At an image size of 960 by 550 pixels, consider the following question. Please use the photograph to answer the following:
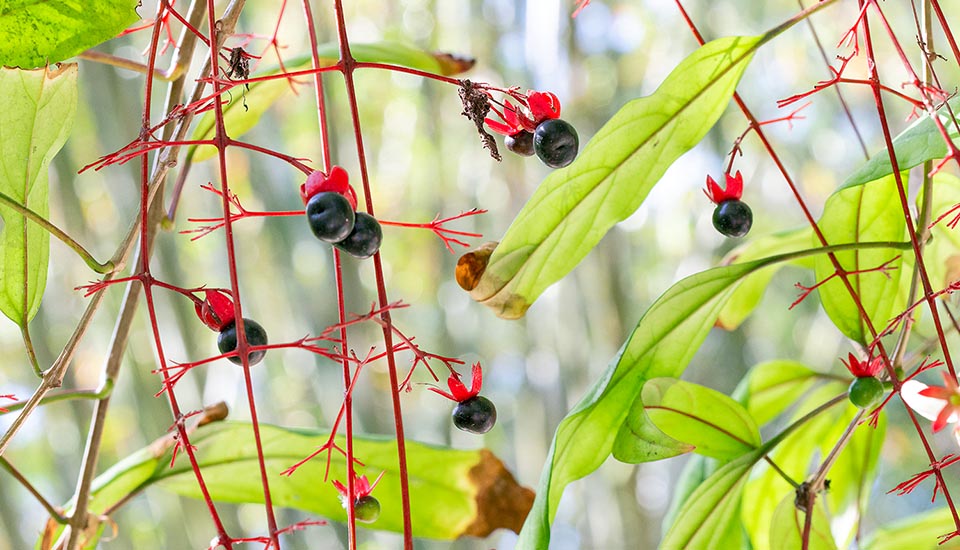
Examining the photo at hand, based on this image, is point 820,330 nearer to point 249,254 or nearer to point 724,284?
point 249,254

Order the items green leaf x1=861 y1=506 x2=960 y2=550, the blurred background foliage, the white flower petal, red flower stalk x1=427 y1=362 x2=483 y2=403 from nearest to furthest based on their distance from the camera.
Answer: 1. the white flower petal
2. red flower stalk x1=427 y1=362 x2=483 y2=403
3. green leaf x1=861 y1=506 x2=960 y2=550
4. the blurred background foliage

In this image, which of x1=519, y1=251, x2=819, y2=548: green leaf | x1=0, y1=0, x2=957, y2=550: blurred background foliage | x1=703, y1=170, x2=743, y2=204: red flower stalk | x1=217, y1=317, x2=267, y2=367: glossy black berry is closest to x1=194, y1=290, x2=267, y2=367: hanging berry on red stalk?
x1=217, y1=317, x2=267, y2=367: glossy black berry

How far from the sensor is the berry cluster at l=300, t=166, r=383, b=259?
0.93ft

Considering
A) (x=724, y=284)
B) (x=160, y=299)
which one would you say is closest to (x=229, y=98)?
(x=724, y=284)

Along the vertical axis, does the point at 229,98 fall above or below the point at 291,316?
below

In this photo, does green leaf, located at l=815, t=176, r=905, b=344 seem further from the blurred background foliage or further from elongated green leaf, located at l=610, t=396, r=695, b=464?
the blurred background foliage

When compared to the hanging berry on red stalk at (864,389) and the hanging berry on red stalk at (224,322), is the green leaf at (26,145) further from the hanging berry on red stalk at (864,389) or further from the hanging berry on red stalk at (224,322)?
the hanging berry on red stalk at (864,389)

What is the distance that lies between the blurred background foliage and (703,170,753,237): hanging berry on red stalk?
0.70m

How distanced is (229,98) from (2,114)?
0.38 ft

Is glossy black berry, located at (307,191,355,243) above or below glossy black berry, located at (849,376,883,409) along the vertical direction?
below

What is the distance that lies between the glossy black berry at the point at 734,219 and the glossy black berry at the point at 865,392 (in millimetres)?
84

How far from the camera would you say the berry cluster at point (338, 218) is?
28cm

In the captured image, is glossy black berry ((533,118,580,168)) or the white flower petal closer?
the white flower petal

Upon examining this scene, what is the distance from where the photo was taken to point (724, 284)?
400 millimetres
